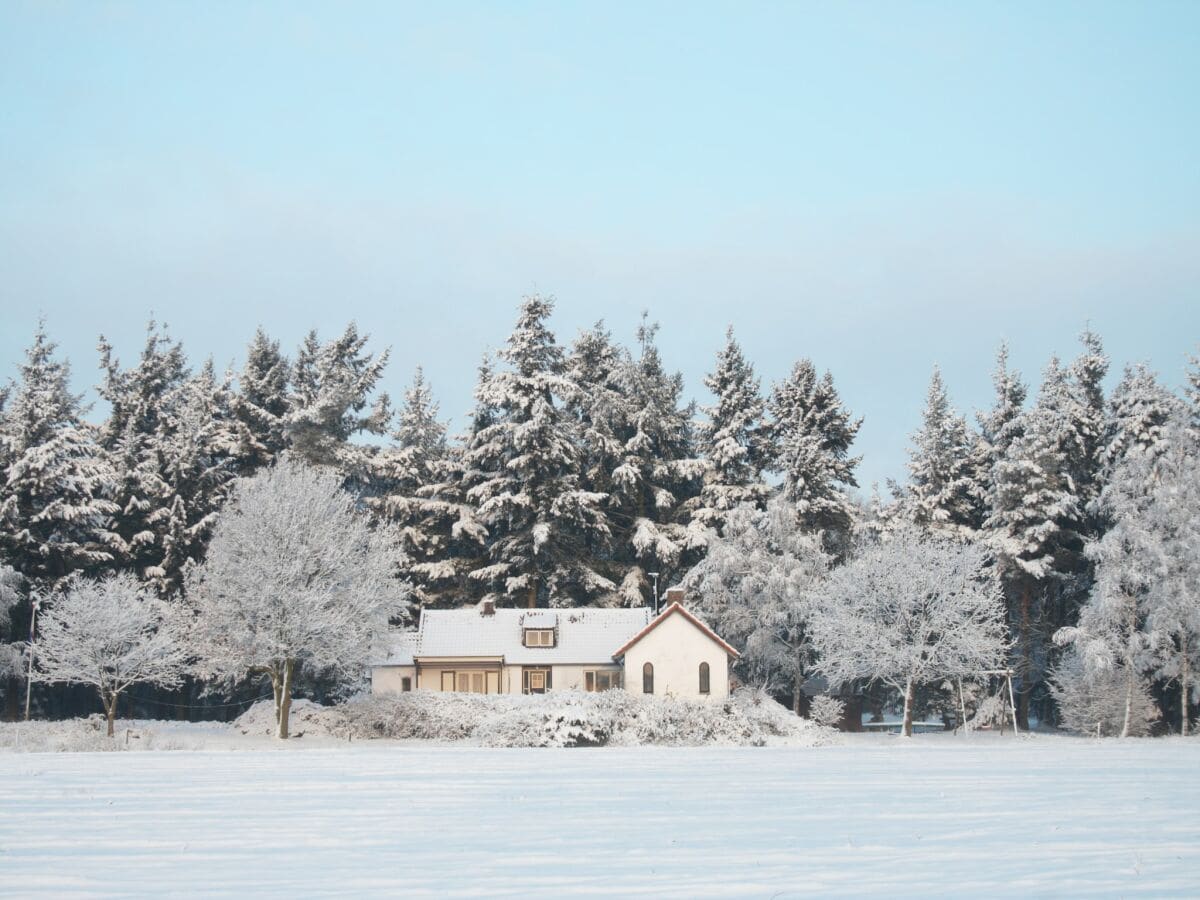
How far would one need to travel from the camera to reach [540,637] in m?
54.1

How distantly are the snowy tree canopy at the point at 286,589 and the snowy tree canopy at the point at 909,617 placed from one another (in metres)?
18.9

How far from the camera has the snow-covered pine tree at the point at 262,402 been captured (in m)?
58.8

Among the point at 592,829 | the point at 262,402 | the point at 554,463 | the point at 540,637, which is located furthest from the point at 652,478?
the point at 592,829

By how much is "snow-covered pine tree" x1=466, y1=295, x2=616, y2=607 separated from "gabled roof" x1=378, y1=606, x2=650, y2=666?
2.37 meters

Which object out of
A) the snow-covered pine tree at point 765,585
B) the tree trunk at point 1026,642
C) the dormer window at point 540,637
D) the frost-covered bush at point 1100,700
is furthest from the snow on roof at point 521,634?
the frost-covered bush at point 1100,700

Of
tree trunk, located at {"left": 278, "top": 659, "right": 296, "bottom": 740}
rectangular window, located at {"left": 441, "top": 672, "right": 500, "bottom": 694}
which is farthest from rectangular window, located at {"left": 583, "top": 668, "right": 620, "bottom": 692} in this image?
tree trunk, located at {"left": 278, "top": 659, "right": 296, "bottom": 740}

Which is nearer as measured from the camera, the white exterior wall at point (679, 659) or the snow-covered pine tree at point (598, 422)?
the white exterior wall at point (679, 659)

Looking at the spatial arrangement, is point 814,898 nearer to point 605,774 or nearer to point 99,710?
point 605,774

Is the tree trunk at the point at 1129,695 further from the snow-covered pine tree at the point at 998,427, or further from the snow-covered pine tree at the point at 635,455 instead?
the snow-covered pine tree at the point at 635,455

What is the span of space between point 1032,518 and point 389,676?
3091 centimetres

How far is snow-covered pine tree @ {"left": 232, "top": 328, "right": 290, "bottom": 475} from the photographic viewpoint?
5884 centimetres

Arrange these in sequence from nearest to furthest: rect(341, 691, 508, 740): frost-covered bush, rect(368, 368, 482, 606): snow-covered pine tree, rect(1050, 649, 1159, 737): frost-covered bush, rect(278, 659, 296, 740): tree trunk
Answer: rect(278, 659, 296, 740): tree trunk → rect(341, 691, 508, 740): frost-covered bush → rect(1050, 649, 1159, 737): frost-covered bush → rect(368, 368, 482, 606): snow-covered pine tree

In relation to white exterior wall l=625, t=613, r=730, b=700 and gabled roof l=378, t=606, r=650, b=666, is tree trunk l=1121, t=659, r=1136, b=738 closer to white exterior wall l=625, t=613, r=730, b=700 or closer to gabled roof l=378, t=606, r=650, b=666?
white exterior wall l=625, t=613, r=730, b=700

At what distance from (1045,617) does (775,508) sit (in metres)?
14.6
